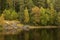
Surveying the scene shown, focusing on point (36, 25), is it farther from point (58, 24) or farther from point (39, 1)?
point (39, 1)

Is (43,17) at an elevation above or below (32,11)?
below

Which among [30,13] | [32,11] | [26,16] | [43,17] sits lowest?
[43,17]

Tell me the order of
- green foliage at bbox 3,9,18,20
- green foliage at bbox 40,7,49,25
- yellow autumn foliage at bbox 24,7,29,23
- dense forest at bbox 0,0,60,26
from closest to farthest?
yellow autumn foliage at bbox 24,7,29,23 < green foliage at bbox 3,9,18,20 < dense forest at bbox 0,0,60,26 < green foliage at bbox 40,7,49,25

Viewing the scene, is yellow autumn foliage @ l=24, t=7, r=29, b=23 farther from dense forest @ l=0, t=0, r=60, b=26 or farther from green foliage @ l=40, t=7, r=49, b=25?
green foliage @ l=40, t=7, r=49, b=25

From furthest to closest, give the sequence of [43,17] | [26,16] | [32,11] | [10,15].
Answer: [32,11] < [43,17] < [10,15] < [26,16]

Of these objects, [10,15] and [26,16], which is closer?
[26,16]

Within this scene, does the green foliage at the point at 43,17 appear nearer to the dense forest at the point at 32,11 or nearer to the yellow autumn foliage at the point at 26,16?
the dense forest at the point at 32,11

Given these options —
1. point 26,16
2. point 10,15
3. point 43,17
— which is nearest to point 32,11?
point 43,17

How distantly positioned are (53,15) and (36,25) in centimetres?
837

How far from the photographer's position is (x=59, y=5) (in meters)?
92.8

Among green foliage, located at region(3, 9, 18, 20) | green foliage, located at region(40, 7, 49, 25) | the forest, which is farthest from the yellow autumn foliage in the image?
green foliage, located at region(40, 7, 49, 25)

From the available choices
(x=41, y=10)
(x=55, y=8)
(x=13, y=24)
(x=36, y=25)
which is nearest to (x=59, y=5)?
(x=55, y=8)

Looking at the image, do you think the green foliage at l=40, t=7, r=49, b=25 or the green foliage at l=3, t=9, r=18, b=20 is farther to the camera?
the green foliage at l=40, t=7, r=49, b=25

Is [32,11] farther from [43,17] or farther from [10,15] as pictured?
[10,15]
